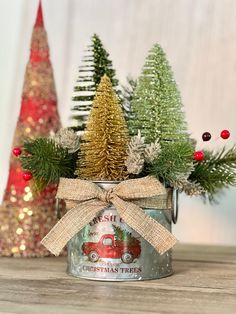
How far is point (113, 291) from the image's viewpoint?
0.73 metres

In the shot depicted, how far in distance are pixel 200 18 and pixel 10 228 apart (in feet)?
1.86

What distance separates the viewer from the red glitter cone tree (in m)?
0.98

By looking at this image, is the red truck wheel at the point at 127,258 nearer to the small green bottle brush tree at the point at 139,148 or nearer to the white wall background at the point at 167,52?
the small green bottle brush tree at the point at 139,148

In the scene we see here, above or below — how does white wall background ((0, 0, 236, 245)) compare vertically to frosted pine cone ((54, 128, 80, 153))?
above

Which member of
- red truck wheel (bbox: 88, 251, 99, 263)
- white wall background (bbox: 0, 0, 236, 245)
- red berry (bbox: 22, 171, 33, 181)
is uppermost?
white wall background (bbox: 0, 0, 236, 245)

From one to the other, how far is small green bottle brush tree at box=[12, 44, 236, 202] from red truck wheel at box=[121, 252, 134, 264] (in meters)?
0.10

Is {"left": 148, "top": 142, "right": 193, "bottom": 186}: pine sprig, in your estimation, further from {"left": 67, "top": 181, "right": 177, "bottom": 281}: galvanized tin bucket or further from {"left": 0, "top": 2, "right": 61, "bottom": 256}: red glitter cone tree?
{"left": 0, "top": 2, "right": 61, "bottom": 256}: red glitter cone tree

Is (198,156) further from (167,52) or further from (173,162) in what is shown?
(167,52)

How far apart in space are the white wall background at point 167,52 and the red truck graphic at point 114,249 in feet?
1.50

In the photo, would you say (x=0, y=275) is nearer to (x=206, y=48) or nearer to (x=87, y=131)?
(x=87, y=131)

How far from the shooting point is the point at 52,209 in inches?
39.3

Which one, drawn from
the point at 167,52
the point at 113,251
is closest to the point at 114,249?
the point at 113,251

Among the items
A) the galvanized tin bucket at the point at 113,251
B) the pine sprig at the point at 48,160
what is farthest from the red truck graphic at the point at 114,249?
the pine sprig at the point at 48,160

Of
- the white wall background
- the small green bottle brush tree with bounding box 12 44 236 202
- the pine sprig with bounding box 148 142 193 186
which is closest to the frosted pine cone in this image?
the small green bottle brush tree with bounding box 12 44 236 202
